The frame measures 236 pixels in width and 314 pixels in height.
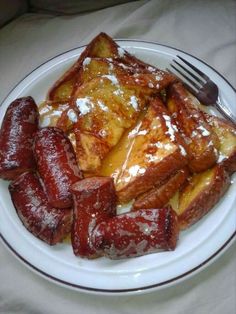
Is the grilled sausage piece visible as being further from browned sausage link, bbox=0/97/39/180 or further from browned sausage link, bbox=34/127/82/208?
browned sausage link, bbox=0/97/39/180

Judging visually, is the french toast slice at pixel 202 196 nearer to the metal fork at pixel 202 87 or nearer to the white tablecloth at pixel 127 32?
the metal fork at pixel 202 87

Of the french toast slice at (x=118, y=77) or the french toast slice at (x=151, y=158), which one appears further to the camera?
the french toast slice at (x=118, y=77)

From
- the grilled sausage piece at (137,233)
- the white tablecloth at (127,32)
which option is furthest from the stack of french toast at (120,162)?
the white tablecloth at (127,32)

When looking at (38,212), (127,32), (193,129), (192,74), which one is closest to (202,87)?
(192,74)

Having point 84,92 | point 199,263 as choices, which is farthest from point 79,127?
point 199,263

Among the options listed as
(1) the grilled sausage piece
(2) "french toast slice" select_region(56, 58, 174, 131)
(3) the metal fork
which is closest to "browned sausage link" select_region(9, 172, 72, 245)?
(1) the grilled sausage piece

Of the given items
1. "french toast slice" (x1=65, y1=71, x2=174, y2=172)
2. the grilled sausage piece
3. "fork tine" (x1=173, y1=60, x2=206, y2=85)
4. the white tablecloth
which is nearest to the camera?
the grilled sausage piece

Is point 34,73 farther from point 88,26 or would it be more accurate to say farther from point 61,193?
point 61,193
